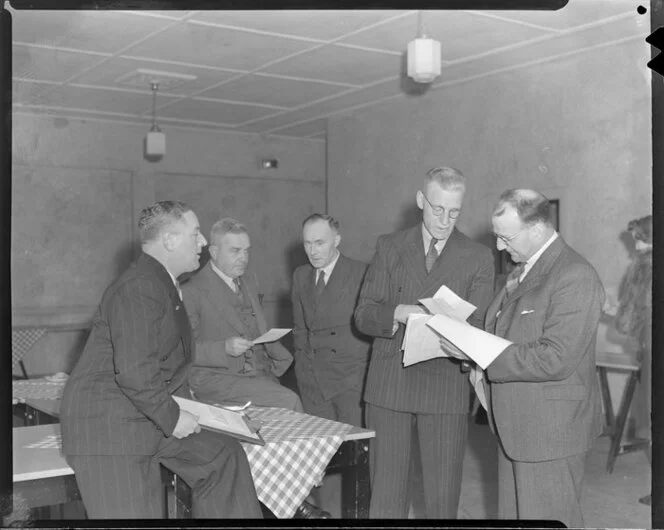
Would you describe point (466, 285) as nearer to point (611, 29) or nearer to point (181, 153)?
point (611, 29)

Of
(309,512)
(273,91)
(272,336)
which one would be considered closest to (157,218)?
(272,336)

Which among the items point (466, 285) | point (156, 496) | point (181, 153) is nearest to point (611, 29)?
point (466, 285)

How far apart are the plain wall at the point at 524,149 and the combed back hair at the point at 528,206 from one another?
1.68 ft

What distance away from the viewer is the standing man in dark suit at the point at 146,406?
1916mm

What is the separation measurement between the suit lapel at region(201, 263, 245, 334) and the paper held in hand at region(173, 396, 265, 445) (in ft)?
2.29

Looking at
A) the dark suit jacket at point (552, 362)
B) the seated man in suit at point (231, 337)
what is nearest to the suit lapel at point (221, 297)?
the seated man in suit at point (231, 337)

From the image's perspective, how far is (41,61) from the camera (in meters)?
2.27

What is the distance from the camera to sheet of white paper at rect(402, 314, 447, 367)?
220 cm

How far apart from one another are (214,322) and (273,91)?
2.63 meters

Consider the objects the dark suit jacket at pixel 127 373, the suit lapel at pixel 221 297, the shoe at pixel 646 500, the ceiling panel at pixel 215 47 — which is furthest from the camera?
the ceiling panel at pixel 215 47

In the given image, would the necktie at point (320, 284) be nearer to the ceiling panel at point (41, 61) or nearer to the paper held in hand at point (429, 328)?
the paper held in hand at point (429, 328)

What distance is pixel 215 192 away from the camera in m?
6.14

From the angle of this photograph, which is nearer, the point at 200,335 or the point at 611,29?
the point at 611,29

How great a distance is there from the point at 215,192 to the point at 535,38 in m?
3.52
